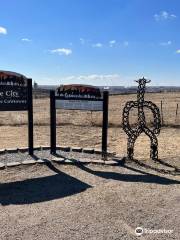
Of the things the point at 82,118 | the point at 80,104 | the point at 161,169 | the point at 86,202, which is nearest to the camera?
the point at 86,202

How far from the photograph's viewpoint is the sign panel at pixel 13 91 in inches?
430

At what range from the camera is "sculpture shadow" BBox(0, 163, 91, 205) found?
7630 mm

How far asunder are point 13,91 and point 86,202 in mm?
4890

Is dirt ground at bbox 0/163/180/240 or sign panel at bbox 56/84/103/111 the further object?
sign panel at bbox 56/84/103/111

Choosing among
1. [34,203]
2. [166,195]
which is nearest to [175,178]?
[166,195]

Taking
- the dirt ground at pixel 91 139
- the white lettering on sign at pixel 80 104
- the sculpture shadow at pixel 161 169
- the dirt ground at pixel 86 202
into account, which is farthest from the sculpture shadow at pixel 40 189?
the dirt ground at pixel 91 139

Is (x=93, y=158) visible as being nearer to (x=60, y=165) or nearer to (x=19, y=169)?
(x=60, y=165)

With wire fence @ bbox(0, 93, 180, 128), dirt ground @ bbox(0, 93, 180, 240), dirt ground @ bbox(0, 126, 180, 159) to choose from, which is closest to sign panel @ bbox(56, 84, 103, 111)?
dirt ground @ bbox(0, 126, 180, 159)

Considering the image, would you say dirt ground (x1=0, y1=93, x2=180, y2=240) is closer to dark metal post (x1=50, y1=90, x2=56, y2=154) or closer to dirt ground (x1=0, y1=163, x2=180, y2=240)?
dirt ground (x1=0, y1=163, x2=180, y2=240)

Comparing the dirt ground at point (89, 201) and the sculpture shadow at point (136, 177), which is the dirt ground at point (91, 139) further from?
the sculpture shadow at point (136, 177)

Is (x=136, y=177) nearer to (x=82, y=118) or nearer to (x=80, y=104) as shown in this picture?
(x=80, y=104)

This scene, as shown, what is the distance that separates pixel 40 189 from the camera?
8227mm

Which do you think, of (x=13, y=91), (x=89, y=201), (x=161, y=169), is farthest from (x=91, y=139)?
(x=89, y=201)

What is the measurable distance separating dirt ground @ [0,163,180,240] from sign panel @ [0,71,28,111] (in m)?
2.06
